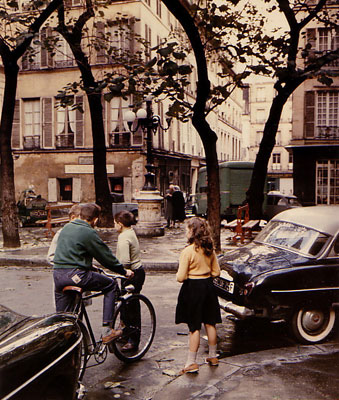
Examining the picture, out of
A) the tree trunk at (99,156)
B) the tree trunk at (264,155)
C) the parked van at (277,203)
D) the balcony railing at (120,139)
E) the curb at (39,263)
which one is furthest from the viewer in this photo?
the balcony railing at (120,139)

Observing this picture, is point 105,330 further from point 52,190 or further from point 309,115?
point 309,115

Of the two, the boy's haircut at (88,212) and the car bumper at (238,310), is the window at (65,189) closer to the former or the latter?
the car bumper at (238,310)

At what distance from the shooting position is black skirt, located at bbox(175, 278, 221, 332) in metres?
5.25

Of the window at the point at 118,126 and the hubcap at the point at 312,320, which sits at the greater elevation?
the window at the point at 118,126

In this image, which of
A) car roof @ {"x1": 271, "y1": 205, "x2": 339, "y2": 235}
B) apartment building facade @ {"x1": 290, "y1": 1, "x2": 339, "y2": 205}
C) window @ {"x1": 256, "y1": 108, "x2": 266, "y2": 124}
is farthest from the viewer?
window @ {"x1": 256, "y1": 108, "x2": 266, "y2": 124}

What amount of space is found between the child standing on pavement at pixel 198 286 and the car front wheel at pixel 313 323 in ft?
4.54

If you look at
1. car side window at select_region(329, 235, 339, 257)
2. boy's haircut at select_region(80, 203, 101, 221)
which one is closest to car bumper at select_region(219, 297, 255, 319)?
car side window at select_region(329, 235, 339, 257)

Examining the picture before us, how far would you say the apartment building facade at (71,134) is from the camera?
30250 mm

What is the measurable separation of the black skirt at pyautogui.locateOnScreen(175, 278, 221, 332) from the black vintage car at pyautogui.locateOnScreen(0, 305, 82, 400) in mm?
1981

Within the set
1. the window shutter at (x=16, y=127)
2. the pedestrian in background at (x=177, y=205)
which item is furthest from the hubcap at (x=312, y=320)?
the window shutter at (x=16, y=127)

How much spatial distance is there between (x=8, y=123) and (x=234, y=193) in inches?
525

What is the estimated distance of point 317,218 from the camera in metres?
6.95

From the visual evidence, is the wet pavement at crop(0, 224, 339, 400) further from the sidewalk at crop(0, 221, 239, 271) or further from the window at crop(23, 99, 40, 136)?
the window at crop(23, 99, 40, 136)

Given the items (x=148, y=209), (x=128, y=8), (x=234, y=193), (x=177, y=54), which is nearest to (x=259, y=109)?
(x=128, y=8)
